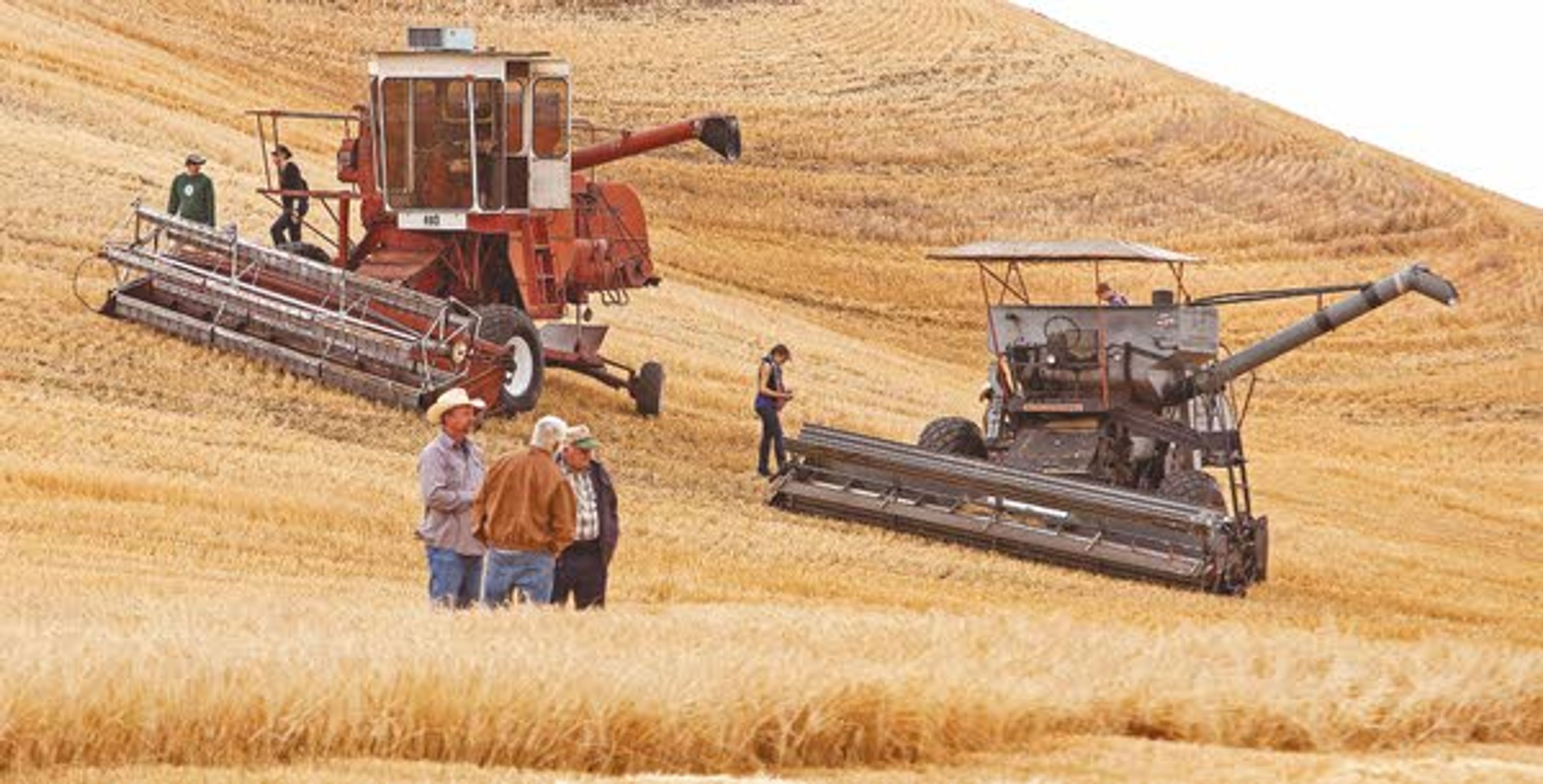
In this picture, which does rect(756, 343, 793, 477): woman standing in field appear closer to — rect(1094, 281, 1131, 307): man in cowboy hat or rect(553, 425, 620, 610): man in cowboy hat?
rect(1094, 281, 1131, 307): man in cowboy hat

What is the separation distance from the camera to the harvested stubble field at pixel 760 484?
33.4 feet

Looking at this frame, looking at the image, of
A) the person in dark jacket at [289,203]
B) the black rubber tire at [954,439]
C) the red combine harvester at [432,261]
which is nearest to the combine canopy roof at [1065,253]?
the black rubber tire at [954,439]

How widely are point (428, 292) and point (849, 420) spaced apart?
279 inches

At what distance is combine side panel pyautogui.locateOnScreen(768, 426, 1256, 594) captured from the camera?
82.0 feet

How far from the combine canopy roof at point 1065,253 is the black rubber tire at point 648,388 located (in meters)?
4.67

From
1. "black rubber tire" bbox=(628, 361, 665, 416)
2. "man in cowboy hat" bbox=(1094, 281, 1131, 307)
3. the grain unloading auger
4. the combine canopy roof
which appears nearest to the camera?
the grain unloading auger

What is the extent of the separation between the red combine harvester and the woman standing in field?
2.26m

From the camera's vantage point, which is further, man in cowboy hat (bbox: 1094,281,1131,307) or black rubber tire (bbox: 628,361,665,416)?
black rubber tire (bbox: 628,361,665,416)

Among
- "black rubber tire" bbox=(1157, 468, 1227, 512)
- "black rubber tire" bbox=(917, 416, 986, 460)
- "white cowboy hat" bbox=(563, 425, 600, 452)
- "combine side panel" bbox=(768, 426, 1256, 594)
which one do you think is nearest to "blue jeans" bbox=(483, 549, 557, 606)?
"white cowboy hat" bbox=(563, 425, 600, 452)

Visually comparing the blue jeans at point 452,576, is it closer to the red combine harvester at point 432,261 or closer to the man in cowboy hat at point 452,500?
the man in cowboy hat at point 452,500

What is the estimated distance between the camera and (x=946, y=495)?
26391 millimetres

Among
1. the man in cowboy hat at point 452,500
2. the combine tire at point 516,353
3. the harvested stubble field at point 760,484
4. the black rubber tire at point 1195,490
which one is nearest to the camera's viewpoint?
the harvested stubble field at point 760,484

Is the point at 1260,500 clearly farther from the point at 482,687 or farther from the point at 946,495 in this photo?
the point at 482,687

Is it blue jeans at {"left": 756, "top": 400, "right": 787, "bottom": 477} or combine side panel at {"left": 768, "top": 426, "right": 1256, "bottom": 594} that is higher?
blue jeans at {"left": 756, "top": 400, "right": 787, "bottom": 477}
